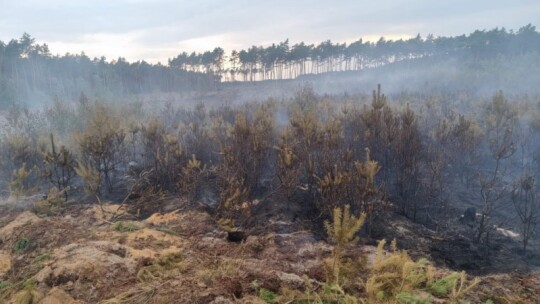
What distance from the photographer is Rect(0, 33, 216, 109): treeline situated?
35781 mm

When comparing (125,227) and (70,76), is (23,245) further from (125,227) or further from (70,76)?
(70,76)

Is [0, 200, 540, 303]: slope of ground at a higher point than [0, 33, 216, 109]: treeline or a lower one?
lower

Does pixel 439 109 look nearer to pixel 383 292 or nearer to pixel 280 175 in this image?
pixel 280 175

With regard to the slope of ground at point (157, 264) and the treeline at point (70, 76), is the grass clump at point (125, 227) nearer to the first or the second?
the slope of ground at point (157, 264)

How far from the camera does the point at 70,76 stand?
46344mm

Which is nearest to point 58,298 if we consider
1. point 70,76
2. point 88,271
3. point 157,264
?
point 88,271


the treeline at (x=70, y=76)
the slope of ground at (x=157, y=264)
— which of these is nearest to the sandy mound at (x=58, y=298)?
the slope of ground at (x=157, y=264)

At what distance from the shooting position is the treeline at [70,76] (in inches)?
1409

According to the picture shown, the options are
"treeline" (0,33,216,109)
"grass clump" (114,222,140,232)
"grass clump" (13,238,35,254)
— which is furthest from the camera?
"treeline" (0,33,216,109)

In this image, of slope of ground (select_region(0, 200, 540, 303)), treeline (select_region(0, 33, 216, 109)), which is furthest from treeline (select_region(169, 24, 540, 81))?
slope of ground (select_region(0, 200, 540, 303))

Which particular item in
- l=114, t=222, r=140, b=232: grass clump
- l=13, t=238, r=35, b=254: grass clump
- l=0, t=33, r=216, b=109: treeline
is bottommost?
l=13, t=238, r=35, b=254: grass clump

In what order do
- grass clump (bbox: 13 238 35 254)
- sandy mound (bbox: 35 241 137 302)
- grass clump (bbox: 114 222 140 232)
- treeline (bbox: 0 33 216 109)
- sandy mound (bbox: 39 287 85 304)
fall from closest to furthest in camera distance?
sandy mound (bbox: 39 287 85 304) < sandy mound (bbox: 35 241 137 302) < grass clump (bbox: 13 238 35 254) < grass clump (bbox: 114 222 140 232) < treeline (bbox: 0 33 216 109)

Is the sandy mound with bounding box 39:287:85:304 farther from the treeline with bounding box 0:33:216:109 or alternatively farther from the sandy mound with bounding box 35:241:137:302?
the treeline with bounding box 0:33:216:109

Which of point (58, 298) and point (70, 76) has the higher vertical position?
point (70, 76)
